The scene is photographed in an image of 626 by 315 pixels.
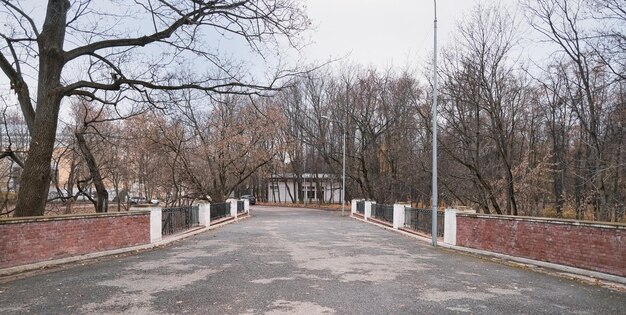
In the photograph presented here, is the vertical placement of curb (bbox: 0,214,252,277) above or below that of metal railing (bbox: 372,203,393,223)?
above

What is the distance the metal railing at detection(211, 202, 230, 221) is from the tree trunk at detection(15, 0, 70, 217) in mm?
14162

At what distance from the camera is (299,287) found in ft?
26.7

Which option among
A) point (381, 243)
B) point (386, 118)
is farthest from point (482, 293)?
point (386, 118)

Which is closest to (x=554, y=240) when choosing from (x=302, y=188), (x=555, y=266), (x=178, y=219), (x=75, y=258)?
(x=555, y=266)

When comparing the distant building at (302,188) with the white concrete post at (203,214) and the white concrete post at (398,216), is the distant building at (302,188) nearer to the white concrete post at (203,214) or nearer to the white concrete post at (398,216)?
the white concrete post at (398,216)

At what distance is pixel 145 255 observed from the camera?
40.5ft

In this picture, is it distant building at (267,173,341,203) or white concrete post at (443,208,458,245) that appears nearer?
white concrete post at (443,208,458,245)

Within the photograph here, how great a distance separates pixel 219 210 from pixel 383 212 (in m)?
10.1

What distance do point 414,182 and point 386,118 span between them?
6377 millimetres

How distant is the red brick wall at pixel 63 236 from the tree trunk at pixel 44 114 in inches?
68.4

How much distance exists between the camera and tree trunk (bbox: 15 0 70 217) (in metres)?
11.8

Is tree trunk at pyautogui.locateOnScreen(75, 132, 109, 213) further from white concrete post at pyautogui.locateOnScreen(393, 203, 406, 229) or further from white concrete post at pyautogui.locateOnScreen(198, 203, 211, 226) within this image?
white concrete post at pyautogui.locateOnScreen(393, 203, 406, 229)

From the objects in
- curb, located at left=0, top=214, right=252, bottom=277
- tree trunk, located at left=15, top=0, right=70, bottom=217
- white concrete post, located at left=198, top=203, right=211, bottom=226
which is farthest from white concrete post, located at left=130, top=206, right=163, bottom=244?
white concrete post, located at left=198, top=203, right=211, bottom=226

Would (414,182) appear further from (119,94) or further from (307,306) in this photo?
(307,306)
